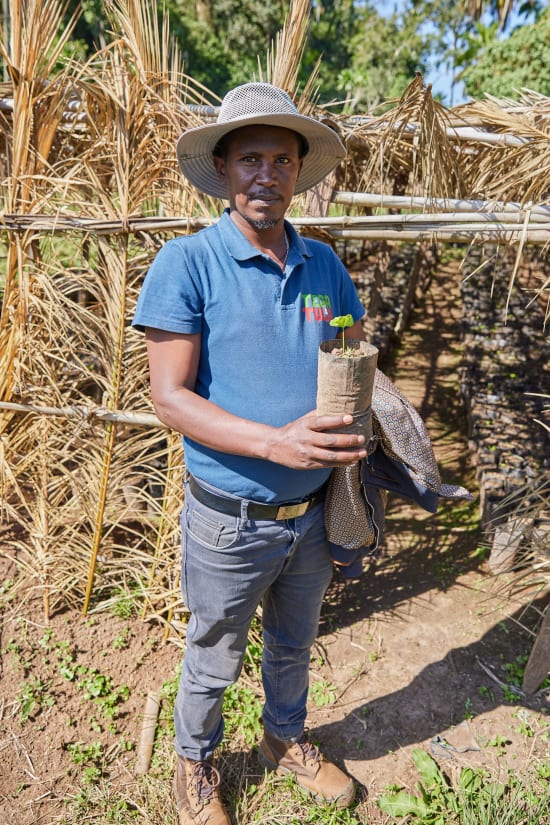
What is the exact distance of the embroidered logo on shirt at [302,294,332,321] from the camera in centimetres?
156

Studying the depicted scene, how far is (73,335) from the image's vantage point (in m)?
2.59

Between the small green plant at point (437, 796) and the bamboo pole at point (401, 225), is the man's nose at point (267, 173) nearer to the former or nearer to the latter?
the bamboo pole at point (401, 225)

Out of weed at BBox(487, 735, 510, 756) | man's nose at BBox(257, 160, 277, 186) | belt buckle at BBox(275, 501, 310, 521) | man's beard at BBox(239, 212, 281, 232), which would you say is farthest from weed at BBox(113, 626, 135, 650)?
man's nose at BBox(257, 160, 277, 186)

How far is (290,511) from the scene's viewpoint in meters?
1.64

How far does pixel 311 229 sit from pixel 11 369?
5.05ft

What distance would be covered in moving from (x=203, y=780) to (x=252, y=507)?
41.3 inches

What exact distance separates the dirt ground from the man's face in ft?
6.68

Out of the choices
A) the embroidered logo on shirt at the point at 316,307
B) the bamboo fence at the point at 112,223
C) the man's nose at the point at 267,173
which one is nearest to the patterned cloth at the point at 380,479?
the embroidered logo on shirt at the point at 316,307

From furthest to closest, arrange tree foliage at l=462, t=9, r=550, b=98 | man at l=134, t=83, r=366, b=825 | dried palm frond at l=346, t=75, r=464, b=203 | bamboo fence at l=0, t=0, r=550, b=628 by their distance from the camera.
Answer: tree foliage at l=462, t=9, r=550, b=98 → dried palm frond at l=346, t=75, r=464, b=203 → bamboo fence at l=0, t=0, r=550, b=628 → man at l=134, t=83, r=366, b=825

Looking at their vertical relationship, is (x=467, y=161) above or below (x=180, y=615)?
above

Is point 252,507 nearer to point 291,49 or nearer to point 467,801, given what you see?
point 467,801

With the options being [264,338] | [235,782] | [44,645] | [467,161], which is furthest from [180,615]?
[467,161]

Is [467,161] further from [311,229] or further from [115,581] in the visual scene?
[115,581]

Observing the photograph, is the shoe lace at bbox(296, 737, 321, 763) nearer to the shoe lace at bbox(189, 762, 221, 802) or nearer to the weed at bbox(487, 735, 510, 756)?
the shoe lace at bbox(189, 762, 221, 802)
